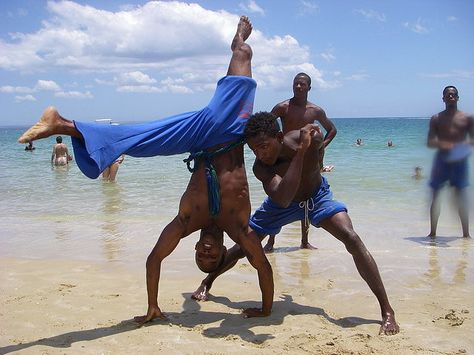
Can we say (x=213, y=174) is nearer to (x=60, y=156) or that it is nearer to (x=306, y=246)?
(x=306, y=246)

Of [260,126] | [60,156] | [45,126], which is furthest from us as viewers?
[60,156]

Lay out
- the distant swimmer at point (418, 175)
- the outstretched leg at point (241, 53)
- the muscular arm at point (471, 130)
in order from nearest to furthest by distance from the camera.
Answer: the outstretched leg at point (241, 53) < the muscular arm at point (471, 130) < the distant swimmer at point (418, 175)

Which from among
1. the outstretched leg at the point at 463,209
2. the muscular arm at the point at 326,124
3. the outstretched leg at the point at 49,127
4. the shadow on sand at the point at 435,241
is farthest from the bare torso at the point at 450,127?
the outstretched leg at the point at 49,127

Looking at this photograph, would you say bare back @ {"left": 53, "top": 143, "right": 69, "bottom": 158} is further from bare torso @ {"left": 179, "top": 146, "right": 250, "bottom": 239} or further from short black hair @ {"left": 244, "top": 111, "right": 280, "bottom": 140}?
short black hair @ {"left": 244, "top": 111, "right": 280, "bottom": 140}

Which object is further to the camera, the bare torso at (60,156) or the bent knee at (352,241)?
the bare torso at (60,156)

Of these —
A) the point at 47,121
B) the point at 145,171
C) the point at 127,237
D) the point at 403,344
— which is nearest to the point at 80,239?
the point at 127,237

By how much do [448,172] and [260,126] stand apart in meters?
4.15

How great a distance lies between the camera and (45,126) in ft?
11.2

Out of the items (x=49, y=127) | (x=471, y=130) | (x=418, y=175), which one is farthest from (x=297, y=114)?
(x=418, y=175)

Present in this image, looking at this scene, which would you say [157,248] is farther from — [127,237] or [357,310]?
[127,237]

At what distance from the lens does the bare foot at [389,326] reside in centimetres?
375

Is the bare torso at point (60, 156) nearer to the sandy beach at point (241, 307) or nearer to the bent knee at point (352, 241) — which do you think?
the sandy beach at point (241, 307)

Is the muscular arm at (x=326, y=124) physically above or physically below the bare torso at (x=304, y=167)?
above

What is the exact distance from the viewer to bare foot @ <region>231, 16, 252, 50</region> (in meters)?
4.37
